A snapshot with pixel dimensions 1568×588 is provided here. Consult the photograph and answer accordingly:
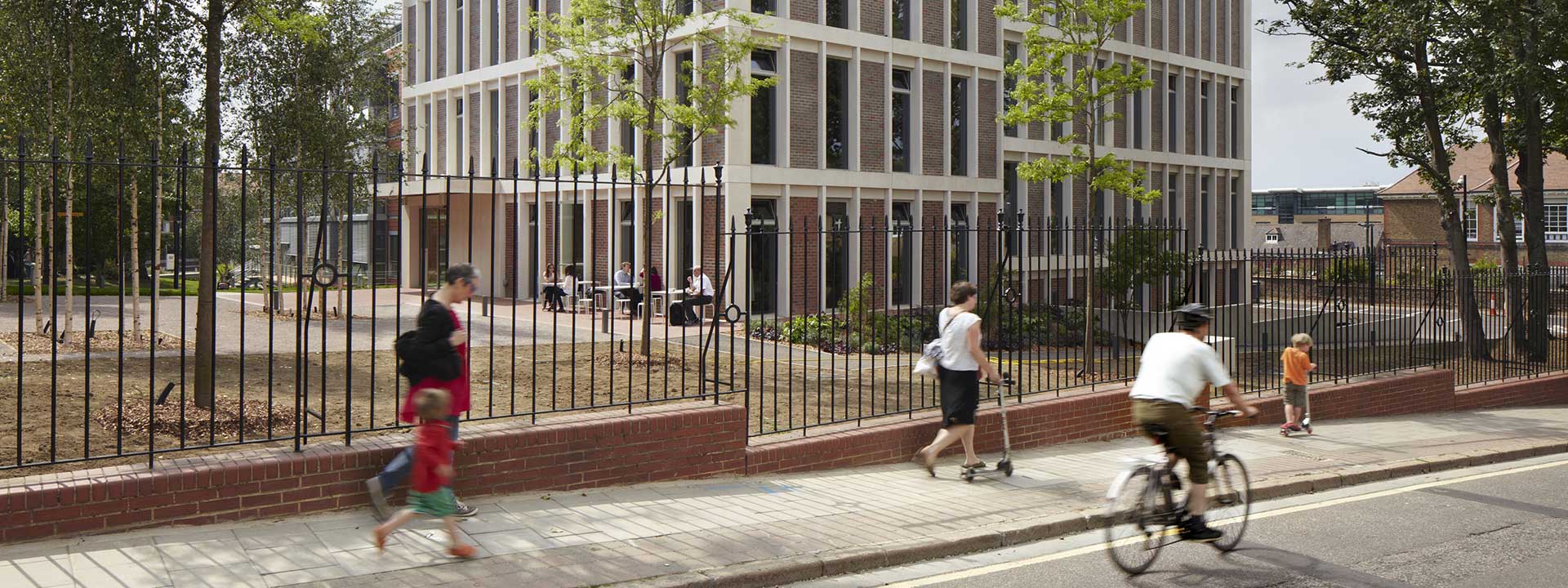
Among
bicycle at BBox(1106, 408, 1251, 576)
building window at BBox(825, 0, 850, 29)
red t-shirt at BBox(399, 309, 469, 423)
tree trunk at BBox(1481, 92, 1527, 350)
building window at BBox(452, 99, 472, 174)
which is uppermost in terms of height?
building window at BBox(825, 0, 850, 29)

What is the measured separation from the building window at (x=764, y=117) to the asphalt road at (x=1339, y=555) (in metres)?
16.9

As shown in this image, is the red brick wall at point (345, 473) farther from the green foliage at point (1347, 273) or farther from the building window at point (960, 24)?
the building window at point (960, 24)

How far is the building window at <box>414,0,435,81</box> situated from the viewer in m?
33.7

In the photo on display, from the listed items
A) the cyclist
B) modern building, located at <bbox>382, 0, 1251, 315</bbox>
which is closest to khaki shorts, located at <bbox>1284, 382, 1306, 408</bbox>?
modern building, located at <bbox>382, 0, 1251, 315</bbox>

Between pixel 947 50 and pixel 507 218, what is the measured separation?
1205 centimetres

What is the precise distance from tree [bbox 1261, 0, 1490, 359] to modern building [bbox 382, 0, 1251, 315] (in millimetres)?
4362

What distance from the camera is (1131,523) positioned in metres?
7.09

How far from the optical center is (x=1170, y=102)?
38.0 metres

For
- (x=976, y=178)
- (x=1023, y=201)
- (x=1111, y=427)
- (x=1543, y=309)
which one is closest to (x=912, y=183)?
(x=976, y=178)

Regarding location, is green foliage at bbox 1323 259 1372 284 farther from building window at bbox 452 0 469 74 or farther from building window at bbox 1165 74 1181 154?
building window at bbox 452 0 469 74

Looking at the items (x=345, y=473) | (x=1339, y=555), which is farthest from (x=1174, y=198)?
(x=345, y=473)

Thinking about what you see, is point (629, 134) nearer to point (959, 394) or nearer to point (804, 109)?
point (804, 109)

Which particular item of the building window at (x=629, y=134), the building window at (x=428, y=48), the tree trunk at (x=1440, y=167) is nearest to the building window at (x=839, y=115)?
the building window at (x=629, y=134)

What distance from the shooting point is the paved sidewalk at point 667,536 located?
6.49m
